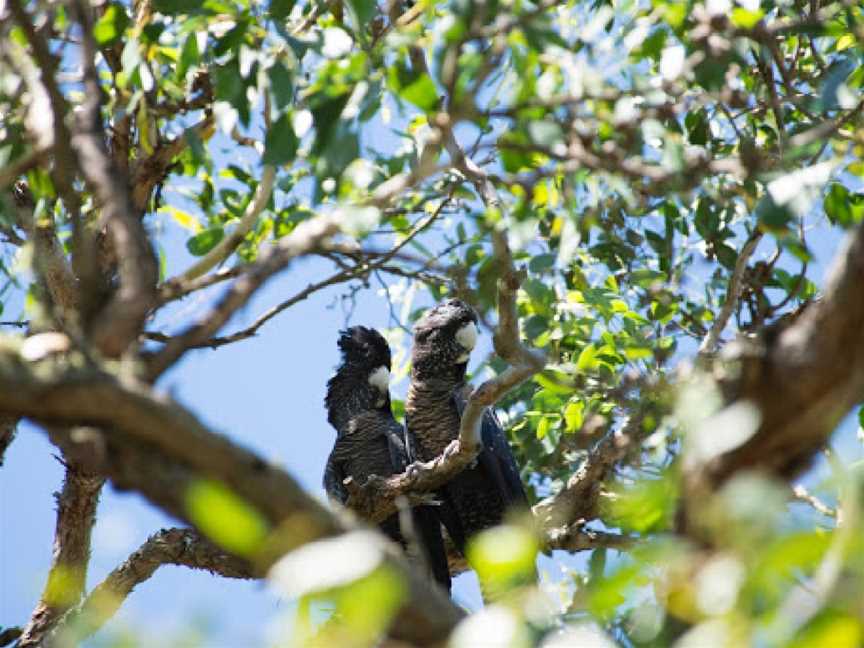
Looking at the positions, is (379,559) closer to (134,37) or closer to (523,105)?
(523,105)

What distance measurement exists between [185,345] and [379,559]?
67 cm

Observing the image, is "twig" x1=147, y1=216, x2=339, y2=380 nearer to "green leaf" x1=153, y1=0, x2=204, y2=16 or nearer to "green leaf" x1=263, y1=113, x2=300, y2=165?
"green leaf" x1=263, y1=113, x2=300, y2=165

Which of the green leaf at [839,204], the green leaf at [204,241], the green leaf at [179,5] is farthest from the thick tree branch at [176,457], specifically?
the green leaf at [204,241]

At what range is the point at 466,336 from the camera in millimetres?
5113

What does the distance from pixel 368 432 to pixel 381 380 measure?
27 cm

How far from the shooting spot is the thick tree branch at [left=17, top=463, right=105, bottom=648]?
12.5 feet

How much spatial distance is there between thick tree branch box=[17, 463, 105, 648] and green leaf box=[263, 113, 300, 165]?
1805mm

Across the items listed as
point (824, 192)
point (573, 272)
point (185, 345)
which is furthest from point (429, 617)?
point (573, 272)

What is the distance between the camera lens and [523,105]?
2207 mm

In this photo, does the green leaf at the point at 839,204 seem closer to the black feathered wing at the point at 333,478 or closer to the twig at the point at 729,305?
the twig at the point at 729,305

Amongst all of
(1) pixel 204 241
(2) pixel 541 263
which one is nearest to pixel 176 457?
(2) pixel 541 263

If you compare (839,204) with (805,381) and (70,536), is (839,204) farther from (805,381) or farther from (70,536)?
(70,536)

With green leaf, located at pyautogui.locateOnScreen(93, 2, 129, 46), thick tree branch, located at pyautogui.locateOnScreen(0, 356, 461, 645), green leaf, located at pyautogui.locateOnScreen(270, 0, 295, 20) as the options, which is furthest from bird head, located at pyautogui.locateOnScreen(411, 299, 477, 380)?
thick tree branch, located at pyautogui.locateOnScreen(0, 356, 461, 645)

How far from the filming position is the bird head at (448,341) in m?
5.14
